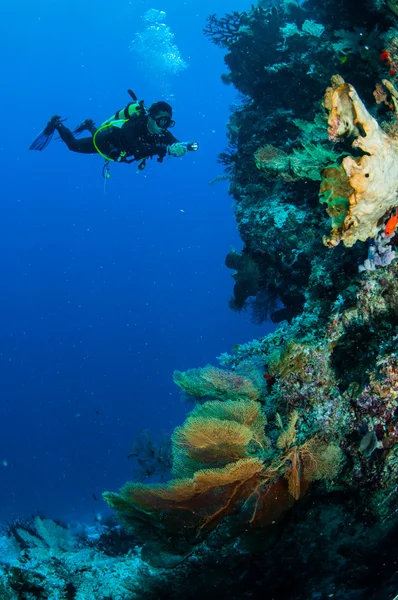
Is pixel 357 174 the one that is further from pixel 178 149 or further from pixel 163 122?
pixel 163 122

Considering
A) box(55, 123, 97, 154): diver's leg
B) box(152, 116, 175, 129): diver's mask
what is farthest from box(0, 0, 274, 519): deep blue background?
box(152, 116, 175, 129): diver's mask

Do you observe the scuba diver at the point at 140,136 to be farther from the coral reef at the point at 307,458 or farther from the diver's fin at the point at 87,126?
the coral reef at the point at 307,458

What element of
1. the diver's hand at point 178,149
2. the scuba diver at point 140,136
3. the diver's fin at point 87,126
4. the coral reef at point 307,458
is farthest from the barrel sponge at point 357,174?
the diver's fin at point 87,126

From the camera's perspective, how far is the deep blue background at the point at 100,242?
219ft

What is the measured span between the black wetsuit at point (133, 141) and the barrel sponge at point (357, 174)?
16.0ft

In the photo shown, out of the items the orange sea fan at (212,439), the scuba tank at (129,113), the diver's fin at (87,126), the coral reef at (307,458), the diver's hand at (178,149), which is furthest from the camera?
the diver's fin at (87,126)

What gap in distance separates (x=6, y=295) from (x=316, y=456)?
360 feet

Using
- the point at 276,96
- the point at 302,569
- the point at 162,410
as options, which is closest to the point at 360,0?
A: the point at 276,96

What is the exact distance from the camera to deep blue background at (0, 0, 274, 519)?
66.8 m

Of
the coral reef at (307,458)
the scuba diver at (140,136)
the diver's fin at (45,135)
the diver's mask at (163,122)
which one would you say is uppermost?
the diver's fin at (45,135)

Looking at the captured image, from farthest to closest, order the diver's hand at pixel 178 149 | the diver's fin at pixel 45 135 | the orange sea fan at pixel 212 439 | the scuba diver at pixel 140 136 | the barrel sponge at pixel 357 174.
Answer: the diver's fin at pixel 45 135 < the scuba diver at pixel 140 136 < the diver's hand at pixel 178 149 < the orange sea fan at pixel 212 439 < the barrel sponge at pixel 357 174

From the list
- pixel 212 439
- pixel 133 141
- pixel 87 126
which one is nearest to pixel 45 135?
pixel 87 126

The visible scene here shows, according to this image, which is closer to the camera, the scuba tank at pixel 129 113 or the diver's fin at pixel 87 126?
the scuba tank at pixel 129 113

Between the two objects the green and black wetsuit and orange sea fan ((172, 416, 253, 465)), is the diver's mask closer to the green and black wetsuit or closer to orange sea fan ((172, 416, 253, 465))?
the green and black wetsuit
